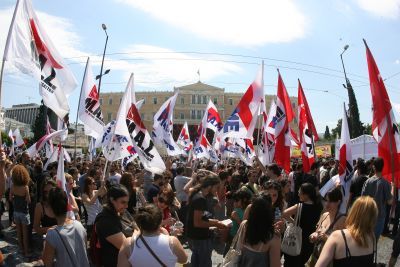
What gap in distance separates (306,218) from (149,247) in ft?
8.40

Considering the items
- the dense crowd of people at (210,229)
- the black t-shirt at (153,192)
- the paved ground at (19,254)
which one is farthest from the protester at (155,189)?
the paved ground at (19,254)

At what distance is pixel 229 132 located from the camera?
11359 millimetres

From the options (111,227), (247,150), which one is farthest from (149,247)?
(247,150)

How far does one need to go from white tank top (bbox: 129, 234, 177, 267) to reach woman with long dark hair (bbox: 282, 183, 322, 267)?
2299 mm

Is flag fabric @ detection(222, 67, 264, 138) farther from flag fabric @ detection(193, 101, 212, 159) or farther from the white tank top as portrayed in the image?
the white tank top

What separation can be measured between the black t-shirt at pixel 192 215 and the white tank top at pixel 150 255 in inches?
67.9

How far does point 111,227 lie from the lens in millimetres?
4109

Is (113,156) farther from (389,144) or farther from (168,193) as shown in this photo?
(389,144)

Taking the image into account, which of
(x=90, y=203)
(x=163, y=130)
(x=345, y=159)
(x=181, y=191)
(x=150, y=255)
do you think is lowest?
(x=150, y=255)

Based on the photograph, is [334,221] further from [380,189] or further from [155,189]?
[155,189]

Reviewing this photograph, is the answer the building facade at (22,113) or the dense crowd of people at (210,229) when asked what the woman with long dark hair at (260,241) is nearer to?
the dense crowd of people at (210,229)

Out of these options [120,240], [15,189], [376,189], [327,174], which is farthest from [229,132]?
[120,240]

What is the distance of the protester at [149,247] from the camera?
11.6ft

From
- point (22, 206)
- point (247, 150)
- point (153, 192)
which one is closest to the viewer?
point (22, 206)
